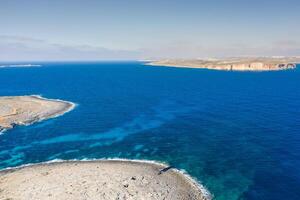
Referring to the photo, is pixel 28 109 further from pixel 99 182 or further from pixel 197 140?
pixel 99 182

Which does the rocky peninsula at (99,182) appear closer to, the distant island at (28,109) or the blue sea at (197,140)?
the blue sea at (197,140)

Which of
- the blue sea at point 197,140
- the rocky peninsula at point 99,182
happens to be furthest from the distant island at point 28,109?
the rocky peninsula at point 99,182

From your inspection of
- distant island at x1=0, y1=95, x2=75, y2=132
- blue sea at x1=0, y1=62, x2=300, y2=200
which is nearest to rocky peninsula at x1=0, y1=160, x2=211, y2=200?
blue sea at x1=0, y1=62, x2=300, y2=200

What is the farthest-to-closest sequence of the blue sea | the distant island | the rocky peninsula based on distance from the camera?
the distant island
the blue sea
the rocky peninsula

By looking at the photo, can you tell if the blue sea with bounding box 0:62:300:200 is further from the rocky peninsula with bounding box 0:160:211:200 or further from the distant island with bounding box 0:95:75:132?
the distant island with bounding box 0:95:75:132

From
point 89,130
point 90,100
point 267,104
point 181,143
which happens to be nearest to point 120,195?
point 181,143

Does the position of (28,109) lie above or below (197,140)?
below

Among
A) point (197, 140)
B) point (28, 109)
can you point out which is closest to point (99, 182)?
point (197, 140)
